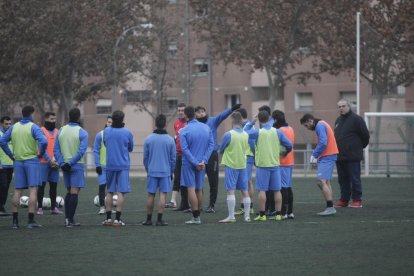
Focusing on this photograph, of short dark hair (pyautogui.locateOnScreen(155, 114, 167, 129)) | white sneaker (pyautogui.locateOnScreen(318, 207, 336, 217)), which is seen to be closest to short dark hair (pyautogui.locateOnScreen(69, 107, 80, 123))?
short dark hair (pyautogui.locateOnScreen(155, 114, 167, 129))

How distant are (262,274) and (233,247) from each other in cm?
269

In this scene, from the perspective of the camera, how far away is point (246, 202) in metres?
20.2

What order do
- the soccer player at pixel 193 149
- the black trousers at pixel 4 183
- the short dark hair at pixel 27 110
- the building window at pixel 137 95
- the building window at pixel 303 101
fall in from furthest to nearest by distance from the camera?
the building window at pixel 303 101 < the building window at pixel 137 95 < the black trousers at pixel 4 183 < the short dark hair at pixel 27 110 < the soccer player at pixel 193 149

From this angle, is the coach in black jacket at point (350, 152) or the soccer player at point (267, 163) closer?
the soccer player at point (267, 163)

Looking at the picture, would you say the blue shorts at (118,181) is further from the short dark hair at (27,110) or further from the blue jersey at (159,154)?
the short dark hair at (27,110)

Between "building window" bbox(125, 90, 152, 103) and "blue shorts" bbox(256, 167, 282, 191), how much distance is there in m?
41.9

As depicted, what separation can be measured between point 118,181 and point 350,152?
6069 millimetres

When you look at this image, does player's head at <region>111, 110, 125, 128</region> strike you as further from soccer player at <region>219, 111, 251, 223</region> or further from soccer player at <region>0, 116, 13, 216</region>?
soccer player at <region>0, 116, 13, 216</region>

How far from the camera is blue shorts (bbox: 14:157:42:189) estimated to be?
19.3 m

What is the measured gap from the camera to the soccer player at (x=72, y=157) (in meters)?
19.2

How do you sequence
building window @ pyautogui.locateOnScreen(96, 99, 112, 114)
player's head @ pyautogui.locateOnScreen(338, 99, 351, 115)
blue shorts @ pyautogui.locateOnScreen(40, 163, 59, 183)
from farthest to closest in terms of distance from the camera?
building window @ pyautogui.locateOnScreen(96, 99, 112, 114) → player's head @ pyautogui.locateOnScreen(338, 99, 351, 115) → blue shorts @ pyautogui.locateOnScreen(40, 163, 59, 183)

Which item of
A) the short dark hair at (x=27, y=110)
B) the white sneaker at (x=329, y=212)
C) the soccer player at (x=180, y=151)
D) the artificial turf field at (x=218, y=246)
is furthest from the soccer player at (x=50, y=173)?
the white sneaker at (x=329, y=212)

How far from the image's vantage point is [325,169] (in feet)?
70.0

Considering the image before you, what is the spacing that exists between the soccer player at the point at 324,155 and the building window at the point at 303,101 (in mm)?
46786
